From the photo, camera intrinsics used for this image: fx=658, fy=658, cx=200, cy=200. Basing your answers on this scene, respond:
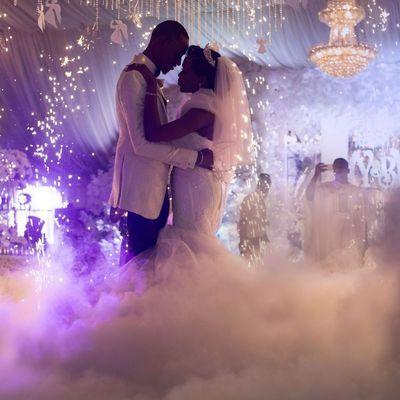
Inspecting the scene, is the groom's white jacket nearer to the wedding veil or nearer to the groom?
the groom

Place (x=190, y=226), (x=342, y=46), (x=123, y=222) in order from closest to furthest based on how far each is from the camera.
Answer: (x=190, y=226)
(x=123, y=222)
(x=342, y=46)

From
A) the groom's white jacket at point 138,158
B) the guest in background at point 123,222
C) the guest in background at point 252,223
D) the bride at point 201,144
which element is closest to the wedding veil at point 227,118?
the bride at point 201,144

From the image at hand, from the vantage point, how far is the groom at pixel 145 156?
237cm

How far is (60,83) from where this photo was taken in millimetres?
7840

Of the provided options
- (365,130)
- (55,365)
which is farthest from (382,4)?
(55,365)

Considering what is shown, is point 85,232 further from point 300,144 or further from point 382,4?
point 382,4

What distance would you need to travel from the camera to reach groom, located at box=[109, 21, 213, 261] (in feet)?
7.78

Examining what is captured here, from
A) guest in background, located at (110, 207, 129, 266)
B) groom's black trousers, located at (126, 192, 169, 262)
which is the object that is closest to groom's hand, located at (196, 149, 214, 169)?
groom's black trousers, located at (126, 192, 169, 262)

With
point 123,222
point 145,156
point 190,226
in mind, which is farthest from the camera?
point 123,222

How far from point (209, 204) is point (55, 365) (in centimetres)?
83

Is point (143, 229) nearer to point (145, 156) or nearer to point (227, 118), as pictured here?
point (145, 156)

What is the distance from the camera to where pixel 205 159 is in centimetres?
242

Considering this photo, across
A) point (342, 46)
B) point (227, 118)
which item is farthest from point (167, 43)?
point (342, 46)

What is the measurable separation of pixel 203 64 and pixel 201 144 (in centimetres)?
30
